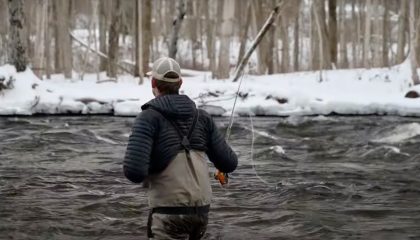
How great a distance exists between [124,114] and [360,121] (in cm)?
702

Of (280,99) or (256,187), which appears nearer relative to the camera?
(256,187)

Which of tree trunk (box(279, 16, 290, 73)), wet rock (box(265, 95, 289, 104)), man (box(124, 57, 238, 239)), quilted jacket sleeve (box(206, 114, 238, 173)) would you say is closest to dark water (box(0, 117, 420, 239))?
quilted jacket sleeve (box(206, 114, 238, 173))

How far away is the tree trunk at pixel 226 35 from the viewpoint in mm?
27828

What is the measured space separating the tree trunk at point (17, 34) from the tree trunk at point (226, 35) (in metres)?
8.11

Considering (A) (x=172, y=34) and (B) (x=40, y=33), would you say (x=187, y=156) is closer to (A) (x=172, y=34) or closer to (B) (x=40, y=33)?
(A) (x=172, y=34)

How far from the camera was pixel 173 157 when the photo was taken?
13.6 feet

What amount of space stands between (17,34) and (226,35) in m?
8.43

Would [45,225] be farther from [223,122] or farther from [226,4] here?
[226,4]

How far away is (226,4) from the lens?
27.9 metres

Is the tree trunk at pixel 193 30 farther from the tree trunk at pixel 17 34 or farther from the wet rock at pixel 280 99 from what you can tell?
the wet rock at pixel 280 99

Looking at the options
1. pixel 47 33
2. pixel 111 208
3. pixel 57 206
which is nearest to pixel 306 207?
pixel 111 208

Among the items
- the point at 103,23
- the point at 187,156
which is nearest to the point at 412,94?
the point at 187,156

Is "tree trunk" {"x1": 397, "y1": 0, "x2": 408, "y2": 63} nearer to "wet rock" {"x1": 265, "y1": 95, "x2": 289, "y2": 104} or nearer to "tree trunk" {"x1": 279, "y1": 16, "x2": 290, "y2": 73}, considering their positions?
"tree trunk" {"x1": 279, "y1": 16, "x2": 290, "y2": 73}

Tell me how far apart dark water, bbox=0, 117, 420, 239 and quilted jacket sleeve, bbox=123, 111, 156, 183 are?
3.25 metres
